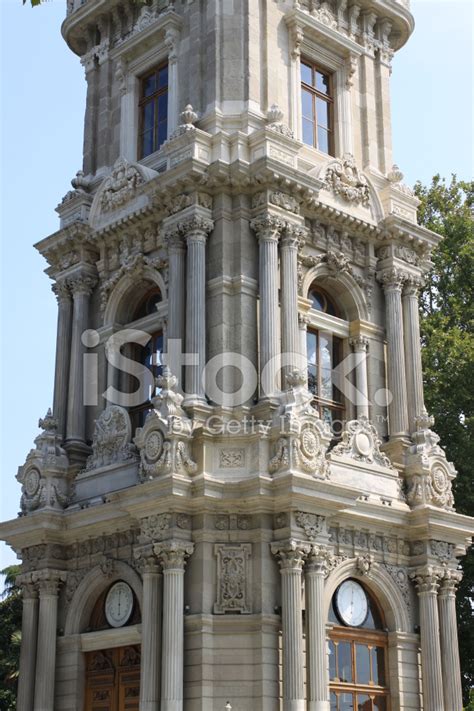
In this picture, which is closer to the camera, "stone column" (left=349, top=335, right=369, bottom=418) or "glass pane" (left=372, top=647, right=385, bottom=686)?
"glass pane" (left=372, top=647, right=385, bottom=686)

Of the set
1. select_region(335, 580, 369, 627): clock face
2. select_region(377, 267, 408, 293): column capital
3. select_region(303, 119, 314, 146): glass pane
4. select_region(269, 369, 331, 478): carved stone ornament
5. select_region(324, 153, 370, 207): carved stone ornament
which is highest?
select_region(303, 119, 314, 146): glass pane

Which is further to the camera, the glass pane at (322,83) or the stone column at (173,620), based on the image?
the glass pane at (322,83)

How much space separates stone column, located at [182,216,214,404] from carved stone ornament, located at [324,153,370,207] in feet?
12.3

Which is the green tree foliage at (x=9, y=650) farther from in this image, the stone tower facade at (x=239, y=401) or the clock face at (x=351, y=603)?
the clock face at (x=351, y=603)

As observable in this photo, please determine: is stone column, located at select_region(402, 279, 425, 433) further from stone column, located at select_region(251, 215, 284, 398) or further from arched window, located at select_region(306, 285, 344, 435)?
stone column, located at select_region(251, 215, 284, 398)

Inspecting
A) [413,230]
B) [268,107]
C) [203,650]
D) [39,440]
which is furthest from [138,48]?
[203,650]

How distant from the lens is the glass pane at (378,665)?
25.1 m

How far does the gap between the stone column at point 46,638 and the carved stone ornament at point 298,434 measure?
6.19m

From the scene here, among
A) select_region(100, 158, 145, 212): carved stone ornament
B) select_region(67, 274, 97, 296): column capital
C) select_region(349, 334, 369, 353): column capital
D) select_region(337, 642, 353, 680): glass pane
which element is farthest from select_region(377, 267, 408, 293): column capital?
select_region(337, 642, 353, 680): glass pane

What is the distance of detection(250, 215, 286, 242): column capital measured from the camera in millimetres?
Answer: 25359

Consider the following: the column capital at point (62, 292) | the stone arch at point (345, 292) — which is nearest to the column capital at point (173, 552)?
the stone arch at point (345, 292)

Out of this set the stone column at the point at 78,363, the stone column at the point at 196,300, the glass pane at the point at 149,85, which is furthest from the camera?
the glass pane at the point at 149,85

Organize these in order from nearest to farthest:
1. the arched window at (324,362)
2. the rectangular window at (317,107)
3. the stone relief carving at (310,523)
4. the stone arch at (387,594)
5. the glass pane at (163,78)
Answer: the stone relief carving at (310,523), the stone arch at (387,594), the arched window at (324,362), the rectangular window at (317,107), the glass pane at (163,78)

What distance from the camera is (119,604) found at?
25.1m
